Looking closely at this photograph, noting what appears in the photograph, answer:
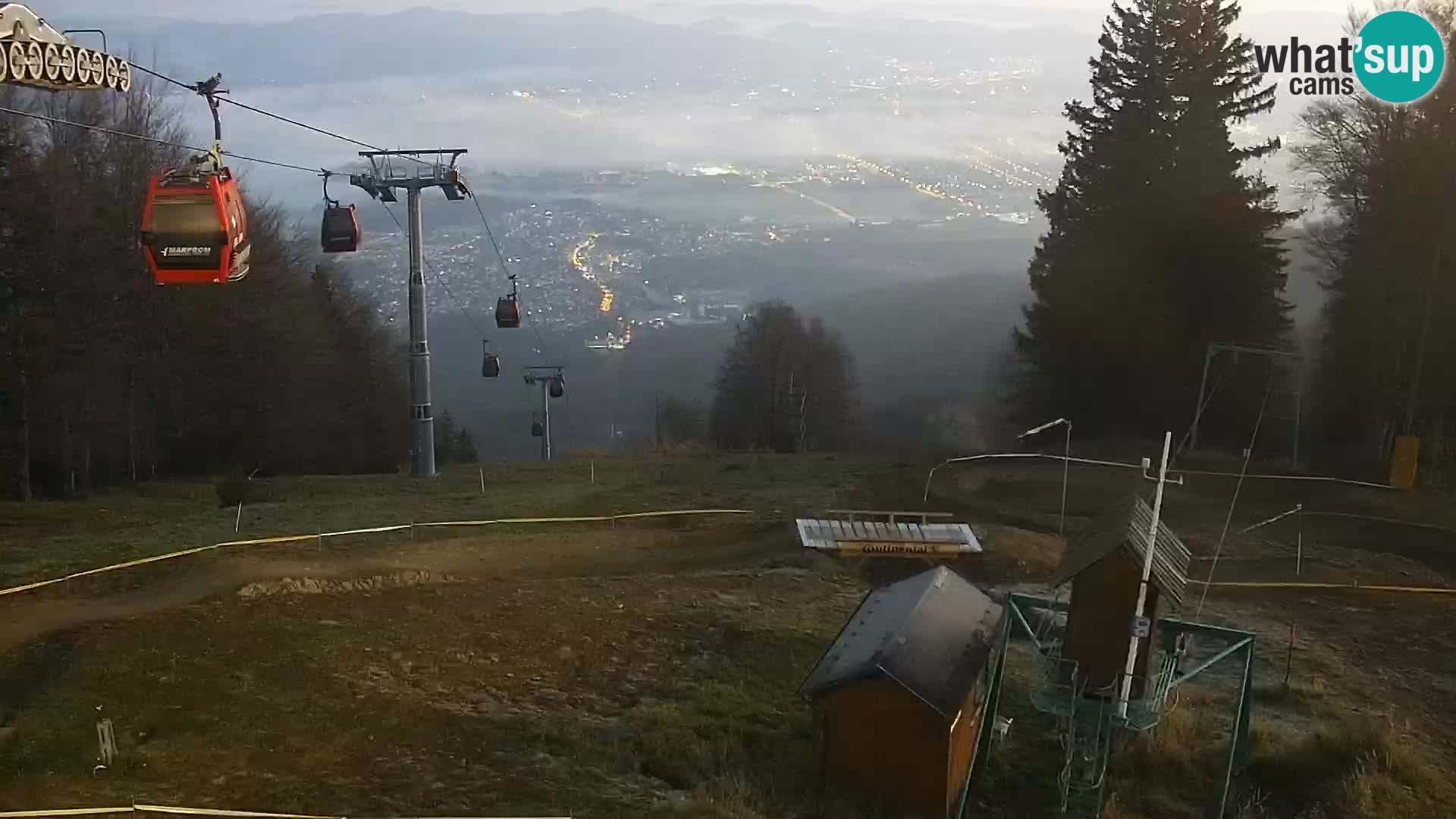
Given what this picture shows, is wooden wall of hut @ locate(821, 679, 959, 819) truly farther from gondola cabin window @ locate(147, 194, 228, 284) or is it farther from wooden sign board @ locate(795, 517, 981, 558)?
gondola cabin window @ locate(147, 194, 228, 284)

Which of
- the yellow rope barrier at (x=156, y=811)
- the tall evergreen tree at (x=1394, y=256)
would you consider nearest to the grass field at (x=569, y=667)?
the yellow rope barrier at (x=156, y=811)

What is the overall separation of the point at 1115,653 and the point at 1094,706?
0.59 metres

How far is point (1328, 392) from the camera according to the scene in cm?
3609

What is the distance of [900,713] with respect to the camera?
10727 millimetres

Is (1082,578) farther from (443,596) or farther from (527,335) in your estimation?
(527,335)

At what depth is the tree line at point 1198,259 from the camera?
104 ft

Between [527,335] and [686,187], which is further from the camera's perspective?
[686,187]

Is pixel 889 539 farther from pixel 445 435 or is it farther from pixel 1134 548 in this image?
pixel 445 435

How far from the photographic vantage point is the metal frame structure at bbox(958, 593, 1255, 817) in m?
10.8

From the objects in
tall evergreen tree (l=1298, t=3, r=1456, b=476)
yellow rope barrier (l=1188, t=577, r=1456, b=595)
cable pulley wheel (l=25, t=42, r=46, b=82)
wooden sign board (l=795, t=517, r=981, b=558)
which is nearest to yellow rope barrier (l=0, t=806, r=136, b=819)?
cable pulley wheel (l=25, t=42, r=46, b=82)

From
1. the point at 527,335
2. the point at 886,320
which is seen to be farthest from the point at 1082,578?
the point at 527,335

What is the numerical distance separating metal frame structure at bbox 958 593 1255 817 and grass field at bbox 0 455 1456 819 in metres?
0.69

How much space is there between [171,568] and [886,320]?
6313 cm

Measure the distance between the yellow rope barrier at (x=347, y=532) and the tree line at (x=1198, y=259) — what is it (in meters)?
17.6
